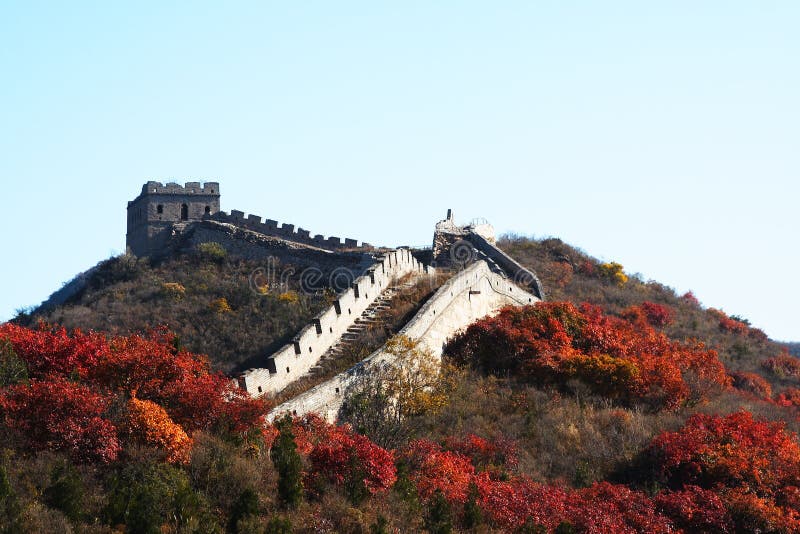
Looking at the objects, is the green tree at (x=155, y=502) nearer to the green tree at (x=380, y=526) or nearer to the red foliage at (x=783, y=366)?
the green tree at (x=380, y=526)

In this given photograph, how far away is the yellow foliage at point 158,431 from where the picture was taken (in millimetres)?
16328

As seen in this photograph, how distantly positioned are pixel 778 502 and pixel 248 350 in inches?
587

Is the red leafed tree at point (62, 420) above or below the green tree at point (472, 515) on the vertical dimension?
above

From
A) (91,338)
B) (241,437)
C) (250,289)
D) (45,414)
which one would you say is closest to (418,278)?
(250,289)

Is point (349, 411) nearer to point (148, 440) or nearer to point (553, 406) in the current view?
point (553, 406)

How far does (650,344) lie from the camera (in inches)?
1226

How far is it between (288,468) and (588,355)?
14054mm

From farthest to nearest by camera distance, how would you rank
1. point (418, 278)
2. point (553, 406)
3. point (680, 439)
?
point (418, 278) → point (553, 406) → point (680, 439)

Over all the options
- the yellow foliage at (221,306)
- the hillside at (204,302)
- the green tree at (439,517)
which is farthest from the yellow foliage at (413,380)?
the yellow foliage at (221,306)

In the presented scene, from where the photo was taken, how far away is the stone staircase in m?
26.4

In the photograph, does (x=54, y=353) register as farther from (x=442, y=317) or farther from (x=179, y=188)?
(x=179, y=188)

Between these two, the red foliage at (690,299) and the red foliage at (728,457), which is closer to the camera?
the red foliage at (728,457)

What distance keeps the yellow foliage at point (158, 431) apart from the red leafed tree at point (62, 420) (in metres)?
0.40

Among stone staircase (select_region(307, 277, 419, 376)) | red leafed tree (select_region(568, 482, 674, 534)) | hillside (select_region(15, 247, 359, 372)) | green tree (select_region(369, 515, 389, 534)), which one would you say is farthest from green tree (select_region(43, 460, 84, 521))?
hillside (select_region(15, 247, 359, 372))
